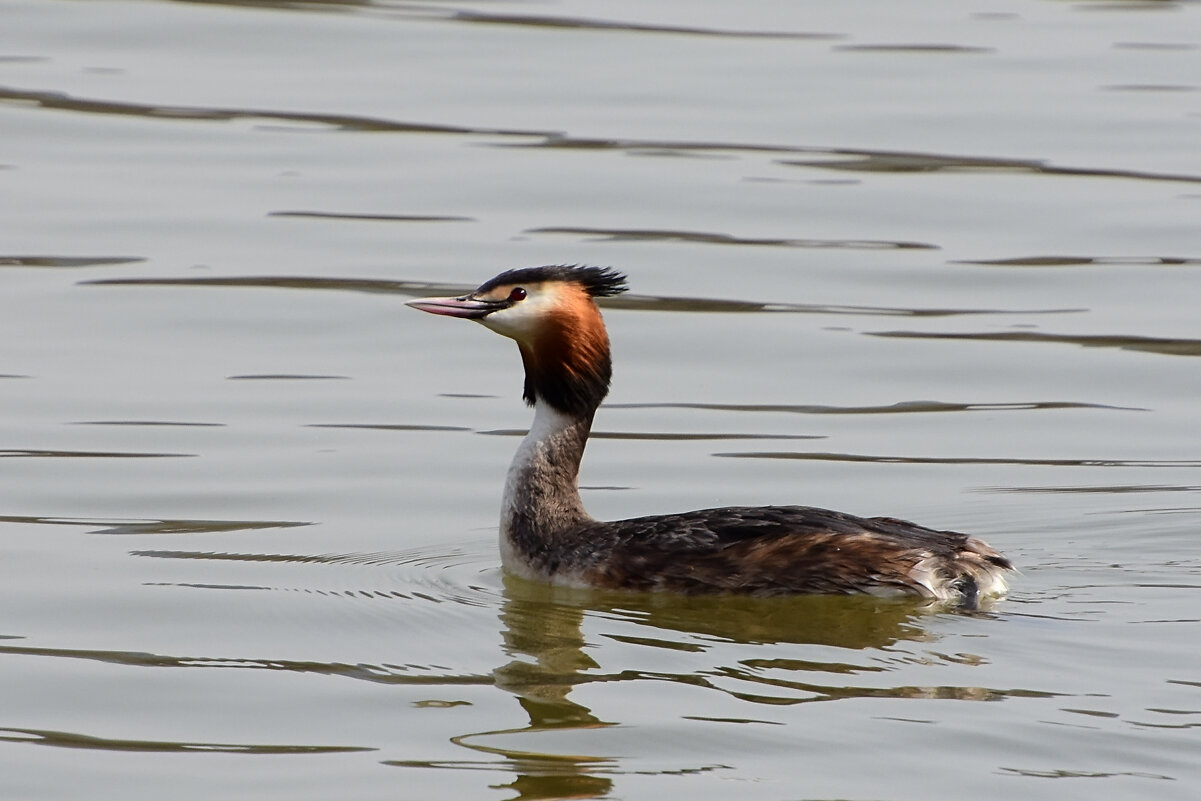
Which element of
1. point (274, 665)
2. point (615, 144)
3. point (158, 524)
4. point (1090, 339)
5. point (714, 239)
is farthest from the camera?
point (615, 144)

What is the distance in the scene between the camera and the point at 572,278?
31.2 ft

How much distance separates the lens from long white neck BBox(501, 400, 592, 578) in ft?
30.7

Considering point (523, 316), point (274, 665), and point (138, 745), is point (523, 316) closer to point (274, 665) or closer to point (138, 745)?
point (274, 665)

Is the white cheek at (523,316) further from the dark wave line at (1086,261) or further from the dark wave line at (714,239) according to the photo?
the dark wave line at (1086,261)

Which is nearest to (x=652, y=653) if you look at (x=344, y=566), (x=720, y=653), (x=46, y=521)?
(x=720, y=653)

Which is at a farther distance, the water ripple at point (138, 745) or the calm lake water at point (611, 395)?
the calm lake water at point (611, 395)

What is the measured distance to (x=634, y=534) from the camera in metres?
9.05

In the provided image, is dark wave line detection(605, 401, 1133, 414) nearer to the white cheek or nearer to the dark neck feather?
the dark neck feather

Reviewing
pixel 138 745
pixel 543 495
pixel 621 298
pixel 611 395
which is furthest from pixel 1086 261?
pixel 138 745

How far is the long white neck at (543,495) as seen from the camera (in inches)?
368

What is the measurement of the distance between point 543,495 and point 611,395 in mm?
3020

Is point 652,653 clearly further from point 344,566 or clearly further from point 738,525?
point 344,566

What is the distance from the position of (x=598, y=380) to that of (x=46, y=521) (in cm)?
252

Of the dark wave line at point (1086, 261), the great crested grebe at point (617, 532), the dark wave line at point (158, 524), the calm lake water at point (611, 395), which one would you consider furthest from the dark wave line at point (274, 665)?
the dark wave line at point (1086, 261)
